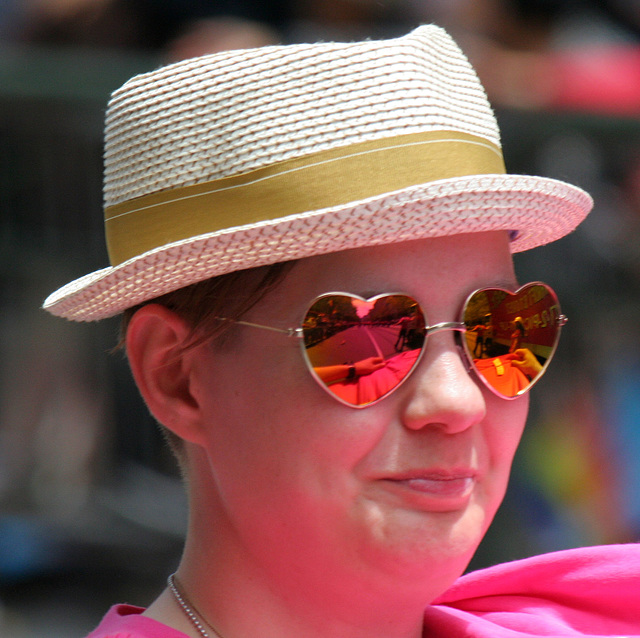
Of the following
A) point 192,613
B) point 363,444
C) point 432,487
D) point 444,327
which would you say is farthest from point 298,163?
point 192,613

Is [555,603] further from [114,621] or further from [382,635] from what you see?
[114,621]

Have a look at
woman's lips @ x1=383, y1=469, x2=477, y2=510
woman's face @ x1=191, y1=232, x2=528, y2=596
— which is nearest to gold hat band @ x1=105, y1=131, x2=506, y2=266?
woman's face @ x1=191, y1=232, x2=528, y2=596

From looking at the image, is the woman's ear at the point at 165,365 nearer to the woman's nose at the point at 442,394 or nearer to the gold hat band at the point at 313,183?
the gold hat band at the point at 313,183

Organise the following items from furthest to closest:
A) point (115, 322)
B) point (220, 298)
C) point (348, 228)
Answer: point (115, 322) → point (220, 298) → point (348, 228)

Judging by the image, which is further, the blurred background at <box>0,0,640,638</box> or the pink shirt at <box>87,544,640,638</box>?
the blurred background at <box>0,0,640,638</box>

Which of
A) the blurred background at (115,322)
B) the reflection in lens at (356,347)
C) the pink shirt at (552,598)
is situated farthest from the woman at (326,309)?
the blurred background at (115,322)

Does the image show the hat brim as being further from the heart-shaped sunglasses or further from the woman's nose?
the woman's nose

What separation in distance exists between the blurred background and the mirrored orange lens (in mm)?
2470

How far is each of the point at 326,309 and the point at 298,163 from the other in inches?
9.1

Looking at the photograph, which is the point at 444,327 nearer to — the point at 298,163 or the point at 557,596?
the point at 298,163

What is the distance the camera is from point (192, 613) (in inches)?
67.4

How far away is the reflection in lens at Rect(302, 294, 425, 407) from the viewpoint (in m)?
1.51

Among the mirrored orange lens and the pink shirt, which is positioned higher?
the mirrored orange lens

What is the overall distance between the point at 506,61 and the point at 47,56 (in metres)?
2.16
